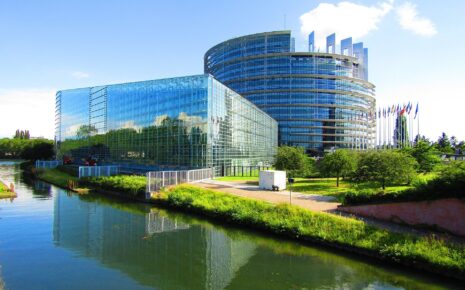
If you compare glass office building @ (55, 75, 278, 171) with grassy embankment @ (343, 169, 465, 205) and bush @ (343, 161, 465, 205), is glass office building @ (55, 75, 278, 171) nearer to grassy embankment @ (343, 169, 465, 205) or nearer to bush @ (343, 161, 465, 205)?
grassy embankment @ (343, 169, 465, 205)

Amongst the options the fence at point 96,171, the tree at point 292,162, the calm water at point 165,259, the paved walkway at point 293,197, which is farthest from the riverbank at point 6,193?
the tree at point 292,162

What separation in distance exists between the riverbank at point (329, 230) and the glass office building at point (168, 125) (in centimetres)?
1537

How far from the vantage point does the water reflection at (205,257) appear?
16.3m

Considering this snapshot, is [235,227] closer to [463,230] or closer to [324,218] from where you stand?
[324,218]

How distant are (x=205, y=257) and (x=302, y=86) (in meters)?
111

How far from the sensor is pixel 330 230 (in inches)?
830

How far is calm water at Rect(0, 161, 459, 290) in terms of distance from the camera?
16.1 metres

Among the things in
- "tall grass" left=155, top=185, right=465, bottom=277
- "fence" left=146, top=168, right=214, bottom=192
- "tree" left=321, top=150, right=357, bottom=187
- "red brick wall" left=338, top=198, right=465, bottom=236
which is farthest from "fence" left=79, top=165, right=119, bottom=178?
"red brick wall" left=338, top=198, right=465, bottom=236

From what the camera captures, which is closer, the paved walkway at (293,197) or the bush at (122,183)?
the paved walkway at (293,197)

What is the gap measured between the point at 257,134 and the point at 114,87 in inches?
1206

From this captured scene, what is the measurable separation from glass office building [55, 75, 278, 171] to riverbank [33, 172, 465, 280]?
50.4 ft

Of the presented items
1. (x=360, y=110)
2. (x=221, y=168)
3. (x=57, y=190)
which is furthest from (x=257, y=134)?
(x=360, y=110)

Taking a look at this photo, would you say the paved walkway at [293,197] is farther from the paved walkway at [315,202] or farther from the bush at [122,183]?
the bush at [122,183]

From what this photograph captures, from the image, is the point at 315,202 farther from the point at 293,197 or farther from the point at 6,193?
the point at 6,193
